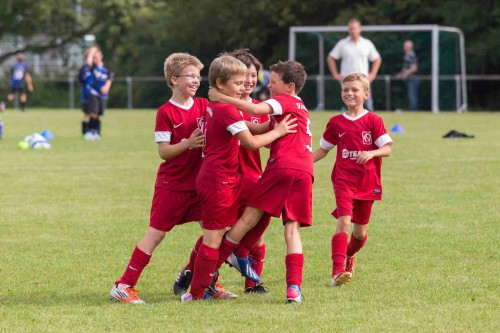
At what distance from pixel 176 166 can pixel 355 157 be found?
5.00ft

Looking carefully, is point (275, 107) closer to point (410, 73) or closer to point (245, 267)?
point (245, 267)

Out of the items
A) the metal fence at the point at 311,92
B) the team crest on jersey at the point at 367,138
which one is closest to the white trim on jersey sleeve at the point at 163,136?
the team crest on jersey at the point at 367,138

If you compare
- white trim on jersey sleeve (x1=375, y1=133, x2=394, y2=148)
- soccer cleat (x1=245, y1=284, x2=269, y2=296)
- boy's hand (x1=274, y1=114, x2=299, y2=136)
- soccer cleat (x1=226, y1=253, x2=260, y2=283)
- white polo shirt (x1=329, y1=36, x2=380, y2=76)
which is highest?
white polo shirt (x1=329, y1=36, x2=380, y2=76)

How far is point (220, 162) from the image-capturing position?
6891 millimetres

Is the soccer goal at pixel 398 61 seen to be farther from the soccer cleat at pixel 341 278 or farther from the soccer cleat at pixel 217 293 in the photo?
the soccer cleat at pixel 217 293

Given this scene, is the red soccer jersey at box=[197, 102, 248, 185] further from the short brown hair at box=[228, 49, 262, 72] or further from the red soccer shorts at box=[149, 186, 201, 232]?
the short brown hair at box=[228, 49, 262, 72]

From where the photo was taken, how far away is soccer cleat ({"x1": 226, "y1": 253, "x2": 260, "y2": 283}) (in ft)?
24.0

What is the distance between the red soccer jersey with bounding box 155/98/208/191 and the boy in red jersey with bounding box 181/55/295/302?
0.78 feet

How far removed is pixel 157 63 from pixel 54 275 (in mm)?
41866

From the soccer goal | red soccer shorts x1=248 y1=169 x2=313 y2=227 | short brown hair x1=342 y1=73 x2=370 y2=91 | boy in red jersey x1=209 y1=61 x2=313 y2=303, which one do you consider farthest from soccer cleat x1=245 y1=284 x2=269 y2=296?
the soccer goal

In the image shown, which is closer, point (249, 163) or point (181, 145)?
point (181, 145)

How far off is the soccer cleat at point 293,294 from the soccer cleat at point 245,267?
0.53m

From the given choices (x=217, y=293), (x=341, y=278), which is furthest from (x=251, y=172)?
(x=341, y=278)

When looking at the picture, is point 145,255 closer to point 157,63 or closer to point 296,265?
point 296,265
